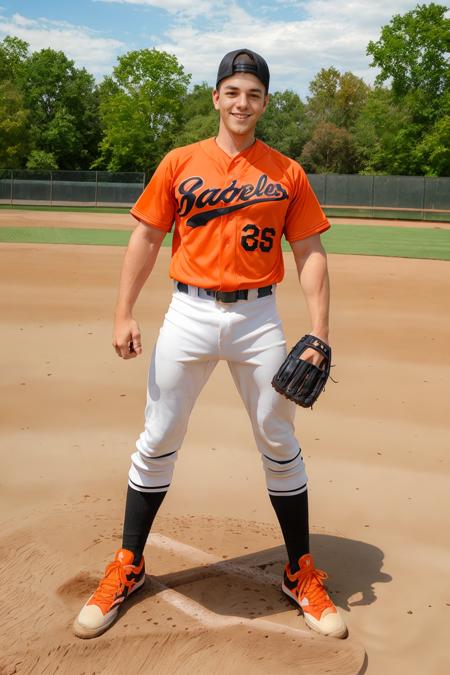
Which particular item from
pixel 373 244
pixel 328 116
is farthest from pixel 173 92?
pixel 373 244

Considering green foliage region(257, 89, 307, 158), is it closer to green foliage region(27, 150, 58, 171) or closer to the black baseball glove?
green foliage region(27, 150, 58, 171)

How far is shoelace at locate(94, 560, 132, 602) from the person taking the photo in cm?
280

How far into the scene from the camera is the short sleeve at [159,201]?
2852 millimetres

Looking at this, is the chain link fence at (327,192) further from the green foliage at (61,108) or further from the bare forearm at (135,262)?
the bare forearm at (135,262)

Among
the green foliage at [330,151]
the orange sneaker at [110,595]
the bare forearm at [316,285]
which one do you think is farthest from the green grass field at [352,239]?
the green foliage at [330,151]

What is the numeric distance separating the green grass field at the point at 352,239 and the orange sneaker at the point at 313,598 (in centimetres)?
1385

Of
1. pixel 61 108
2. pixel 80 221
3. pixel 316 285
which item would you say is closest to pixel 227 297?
pixel 316 285

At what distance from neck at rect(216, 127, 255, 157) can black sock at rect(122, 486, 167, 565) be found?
138 cm

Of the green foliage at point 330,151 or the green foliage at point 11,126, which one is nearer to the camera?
the green foliage at point 11,126

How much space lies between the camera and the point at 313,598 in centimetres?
286

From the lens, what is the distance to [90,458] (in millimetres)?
4441

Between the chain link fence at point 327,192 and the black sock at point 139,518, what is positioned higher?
the chain link fence at point 327,192

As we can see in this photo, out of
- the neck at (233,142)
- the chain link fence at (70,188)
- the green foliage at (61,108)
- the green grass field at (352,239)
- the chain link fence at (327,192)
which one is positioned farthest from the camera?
the green foliage at (61,108)

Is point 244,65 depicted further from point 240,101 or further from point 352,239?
point 352,239
